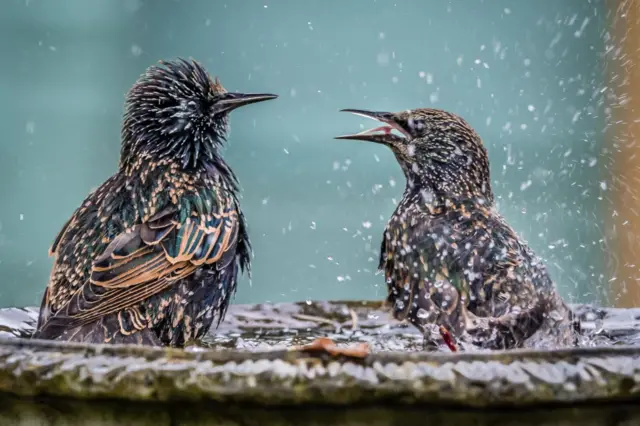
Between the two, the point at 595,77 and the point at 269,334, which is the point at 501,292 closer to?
the point at 269,334

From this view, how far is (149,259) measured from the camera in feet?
9.74

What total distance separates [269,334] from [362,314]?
47 cm

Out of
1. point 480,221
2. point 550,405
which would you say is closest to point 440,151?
Answer: point 480,221

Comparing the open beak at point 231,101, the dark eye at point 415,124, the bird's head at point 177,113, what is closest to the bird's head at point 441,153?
the dark eye at point 415,124

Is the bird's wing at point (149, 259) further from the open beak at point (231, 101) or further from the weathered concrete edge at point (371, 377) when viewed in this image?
the weathered concrete edge at point (371, 377)

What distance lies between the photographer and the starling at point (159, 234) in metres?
2.89

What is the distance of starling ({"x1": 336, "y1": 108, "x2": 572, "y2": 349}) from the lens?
268 centimetres

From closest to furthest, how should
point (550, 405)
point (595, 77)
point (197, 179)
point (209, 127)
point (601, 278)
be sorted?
point (550, 405) < point (197, 179) < point (209, 127) < point (595, 77) < point (601, 278)

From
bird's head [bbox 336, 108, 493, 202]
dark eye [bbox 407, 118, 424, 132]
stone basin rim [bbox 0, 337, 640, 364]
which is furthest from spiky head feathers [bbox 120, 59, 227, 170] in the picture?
stone basin rim [bbox 0, 337, 640, 364]

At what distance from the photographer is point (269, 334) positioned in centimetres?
319

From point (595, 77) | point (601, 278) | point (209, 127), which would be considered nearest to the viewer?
point (209, 127)

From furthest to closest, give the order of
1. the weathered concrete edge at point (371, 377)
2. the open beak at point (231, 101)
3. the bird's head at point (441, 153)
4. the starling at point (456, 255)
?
the open beak at point (231, 101)
the bird's head at point (441, 153)
the starling at point (456, 255)
the weathered concrete edge at point (371, 377)

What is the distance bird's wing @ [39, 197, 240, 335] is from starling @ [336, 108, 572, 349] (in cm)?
67

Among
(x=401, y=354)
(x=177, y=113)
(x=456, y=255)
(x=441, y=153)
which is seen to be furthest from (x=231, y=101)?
(x=401, y=354)
